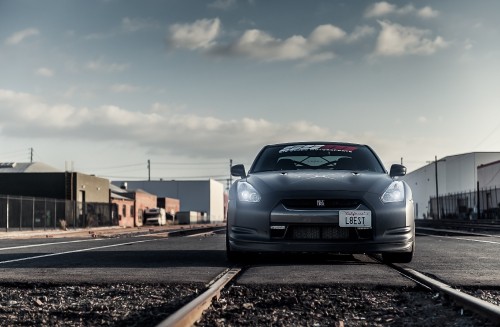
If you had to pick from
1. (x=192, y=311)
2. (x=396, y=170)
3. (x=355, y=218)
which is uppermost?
→ (x=396, y=170)

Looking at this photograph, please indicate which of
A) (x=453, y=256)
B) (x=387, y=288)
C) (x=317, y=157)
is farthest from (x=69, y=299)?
(x=453, y=256)

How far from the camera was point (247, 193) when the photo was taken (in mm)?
7543

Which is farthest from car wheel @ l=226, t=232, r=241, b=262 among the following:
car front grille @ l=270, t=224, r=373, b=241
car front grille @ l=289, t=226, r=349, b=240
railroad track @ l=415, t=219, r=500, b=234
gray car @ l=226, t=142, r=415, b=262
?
railroad track @ l=415, t=219, r=500, b=234

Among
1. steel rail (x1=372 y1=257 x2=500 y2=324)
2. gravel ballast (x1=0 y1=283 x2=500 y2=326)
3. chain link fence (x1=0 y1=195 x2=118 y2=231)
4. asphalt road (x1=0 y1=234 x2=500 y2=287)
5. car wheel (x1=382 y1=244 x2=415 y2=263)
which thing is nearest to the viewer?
steel rail (x1=372 y1=257 x2=500 y2=324)

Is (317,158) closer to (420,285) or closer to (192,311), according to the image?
(420,285)

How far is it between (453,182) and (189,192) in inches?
1876

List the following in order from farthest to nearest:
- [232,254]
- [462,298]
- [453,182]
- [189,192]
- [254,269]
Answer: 1. [189,192]
2. [453,182]
3. [232,254]
4. [254,269]
5. [462,298]

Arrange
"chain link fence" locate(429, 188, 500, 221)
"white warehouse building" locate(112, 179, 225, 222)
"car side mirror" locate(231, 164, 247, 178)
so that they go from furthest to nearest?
1. "white warehouse building" locate(112, 179, 225, 222)
2. "chain link fence" locate(429, 188, 500, 221)
3. "car side mirror" locate(231, 164, 247, 178)

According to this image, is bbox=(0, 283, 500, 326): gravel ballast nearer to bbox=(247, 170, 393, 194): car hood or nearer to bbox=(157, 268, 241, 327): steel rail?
bbox=(157, 268, 241, 327): steel rail

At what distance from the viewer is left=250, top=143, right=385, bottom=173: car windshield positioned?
8.61 meters

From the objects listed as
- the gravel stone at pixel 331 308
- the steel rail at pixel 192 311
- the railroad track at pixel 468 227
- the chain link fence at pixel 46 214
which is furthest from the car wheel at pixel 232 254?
the chain link fence at pixel 46 214

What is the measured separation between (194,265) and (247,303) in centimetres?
302

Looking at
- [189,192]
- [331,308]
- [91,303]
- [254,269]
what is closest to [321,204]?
[254,269]

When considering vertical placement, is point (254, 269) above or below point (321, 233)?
below
